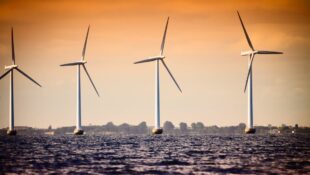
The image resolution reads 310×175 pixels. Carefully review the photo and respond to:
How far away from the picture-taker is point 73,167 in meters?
81.2

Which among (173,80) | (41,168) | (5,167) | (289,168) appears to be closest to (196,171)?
(289,168)

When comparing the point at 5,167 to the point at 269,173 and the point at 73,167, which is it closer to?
the point at 73,167

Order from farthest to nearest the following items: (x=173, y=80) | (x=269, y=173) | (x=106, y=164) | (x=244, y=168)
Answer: (x=173, y=80), (x=106, y=164), (x=244, y=168), (x=269, y=173)

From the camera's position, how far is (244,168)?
255ft

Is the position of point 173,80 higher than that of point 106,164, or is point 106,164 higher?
point 173,80

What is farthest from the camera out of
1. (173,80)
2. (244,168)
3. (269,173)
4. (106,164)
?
(173,80)

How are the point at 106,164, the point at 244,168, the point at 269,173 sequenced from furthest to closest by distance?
1. the point at 106,164
2. the point at 244,168
3. the point at 269,173

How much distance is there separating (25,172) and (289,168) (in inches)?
1252

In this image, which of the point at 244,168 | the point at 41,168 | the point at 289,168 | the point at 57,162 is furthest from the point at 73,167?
the point at 289,168

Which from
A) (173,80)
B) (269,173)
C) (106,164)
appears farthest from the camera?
(173,80)

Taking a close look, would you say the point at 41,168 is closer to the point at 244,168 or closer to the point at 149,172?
the point at 149,172

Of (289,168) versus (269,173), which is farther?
(289,168)

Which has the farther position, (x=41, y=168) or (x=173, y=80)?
(x=173, y=80)

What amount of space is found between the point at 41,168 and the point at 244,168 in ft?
82.3
